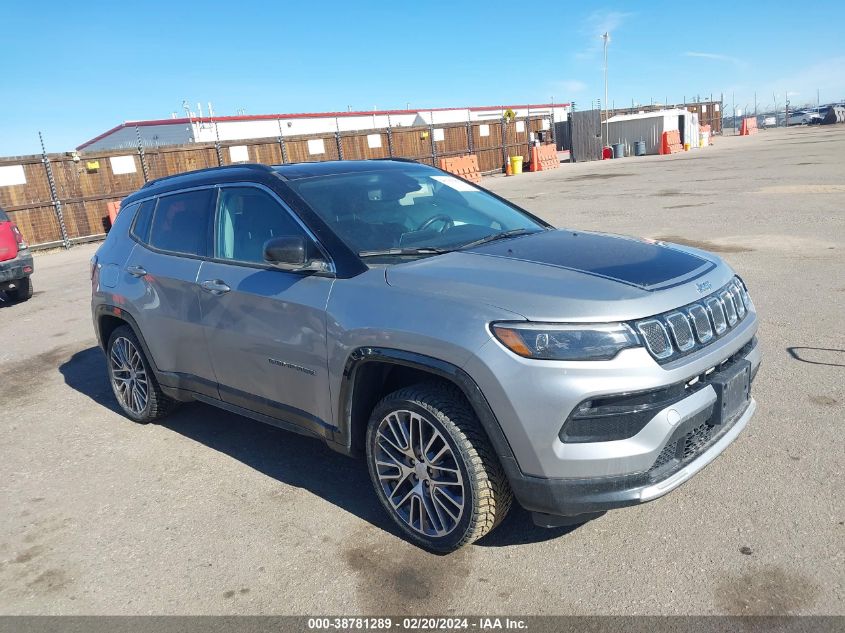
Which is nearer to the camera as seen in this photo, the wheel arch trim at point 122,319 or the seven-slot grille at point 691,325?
the seven-slot grille at point 691,325

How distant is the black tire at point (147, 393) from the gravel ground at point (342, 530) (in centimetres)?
11

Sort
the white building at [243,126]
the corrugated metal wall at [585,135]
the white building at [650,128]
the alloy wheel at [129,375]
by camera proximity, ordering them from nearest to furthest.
A: the alloy wheel at [129,375], the white building at [650,128], the corrugated metal wall at [585,135], the white building at [243,126]

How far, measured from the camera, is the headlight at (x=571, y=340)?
2689mm

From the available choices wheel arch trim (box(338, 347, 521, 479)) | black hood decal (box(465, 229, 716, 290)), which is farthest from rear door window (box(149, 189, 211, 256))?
black hood decal (box(465, 229, 716, 290))

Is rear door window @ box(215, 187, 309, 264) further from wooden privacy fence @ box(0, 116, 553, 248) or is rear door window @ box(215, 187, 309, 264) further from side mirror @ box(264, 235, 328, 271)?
wooden privacy fence @ box(0, 116, 553, 248)

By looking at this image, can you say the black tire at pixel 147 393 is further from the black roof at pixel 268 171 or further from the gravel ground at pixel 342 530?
the black roof at pixel 268 171

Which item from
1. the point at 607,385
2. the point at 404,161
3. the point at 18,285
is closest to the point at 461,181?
the point at 404,161

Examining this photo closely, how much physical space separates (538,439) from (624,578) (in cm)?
78

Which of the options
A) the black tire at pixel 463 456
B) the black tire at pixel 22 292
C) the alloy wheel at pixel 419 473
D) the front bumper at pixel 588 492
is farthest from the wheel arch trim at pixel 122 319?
the black tire at pixel 22 292

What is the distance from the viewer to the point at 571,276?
302 cm

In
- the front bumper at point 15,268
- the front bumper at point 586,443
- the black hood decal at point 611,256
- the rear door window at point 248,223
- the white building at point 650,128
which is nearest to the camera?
the front bumper at point 586,443

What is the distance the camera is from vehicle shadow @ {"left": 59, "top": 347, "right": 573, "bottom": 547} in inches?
135

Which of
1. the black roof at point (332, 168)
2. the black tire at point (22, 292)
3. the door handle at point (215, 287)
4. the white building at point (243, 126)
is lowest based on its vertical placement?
the black tire at point (22, 292)

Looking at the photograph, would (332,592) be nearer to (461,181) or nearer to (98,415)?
(461,181)
